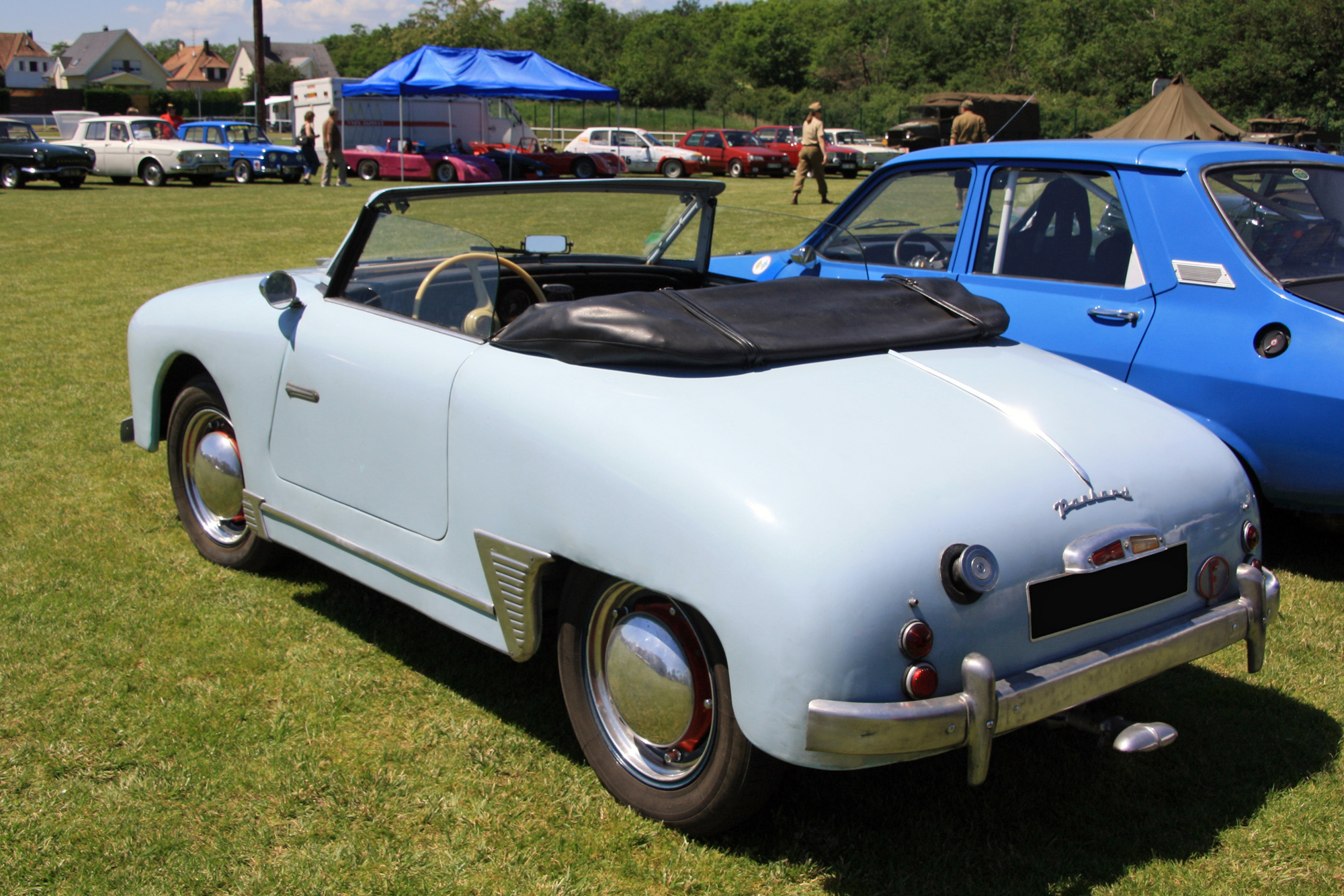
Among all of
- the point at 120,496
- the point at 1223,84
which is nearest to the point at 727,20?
the point at 1223,84

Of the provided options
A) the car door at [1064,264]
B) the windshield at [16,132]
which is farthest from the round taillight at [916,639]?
the windshield at [16,132]

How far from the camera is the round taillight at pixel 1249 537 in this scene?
261 cm

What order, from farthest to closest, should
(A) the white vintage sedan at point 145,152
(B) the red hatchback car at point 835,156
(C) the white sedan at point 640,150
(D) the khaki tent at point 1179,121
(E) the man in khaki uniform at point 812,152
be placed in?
(B) the red hatchback car at point 835,156, (C) the white sedan at point 640,150, (A) the white vintage sedan at point 145,152, (D) the khaki tent at point 1179,121, (E) the man in khaki uniform at point 812,152

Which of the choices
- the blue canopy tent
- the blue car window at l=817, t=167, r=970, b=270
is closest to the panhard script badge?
the blue car window at l=817, t=167, r=970, b=270

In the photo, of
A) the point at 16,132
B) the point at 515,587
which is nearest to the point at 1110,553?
the point at 515,587

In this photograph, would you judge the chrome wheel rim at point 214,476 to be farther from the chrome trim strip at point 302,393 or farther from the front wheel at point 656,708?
the front wheel at point 656,708

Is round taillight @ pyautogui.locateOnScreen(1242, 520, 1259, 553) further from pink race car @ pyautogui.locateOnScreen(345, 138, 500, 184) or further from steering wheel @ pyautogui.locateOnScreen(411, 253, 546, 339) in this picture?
pink race car @ pyautogui.locateOnScreen(345, 138, 500, 184)

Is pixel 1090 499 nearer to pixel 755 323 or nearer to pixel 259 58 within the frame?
pixel 755 323

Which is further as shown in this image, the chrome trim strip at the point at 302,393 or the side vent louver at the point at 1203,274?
the side vent louver at the point at 1203,274

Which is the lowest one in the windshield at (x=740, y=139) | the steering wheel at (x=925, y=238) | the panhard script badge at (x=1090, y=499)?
the panhard script badge at (x=1090, y=499)

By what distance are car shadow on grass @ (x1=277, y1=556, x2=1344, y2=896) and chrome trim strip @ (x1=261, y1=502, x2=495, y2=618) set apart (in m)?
0.46

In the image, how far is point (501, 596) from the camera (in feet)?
8.69

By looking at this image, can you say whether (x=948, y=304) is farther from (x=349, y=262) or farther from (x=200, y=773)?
(x=200, y=773)

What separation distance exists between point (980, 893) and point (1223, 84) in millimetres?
51237
